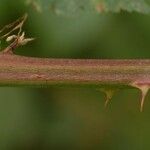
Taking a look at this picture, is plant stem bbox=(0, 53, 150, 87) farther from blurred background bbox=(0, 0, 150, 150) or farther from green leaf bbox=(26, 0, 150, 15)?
blurred background bbox=(0, 0, 150, 150)

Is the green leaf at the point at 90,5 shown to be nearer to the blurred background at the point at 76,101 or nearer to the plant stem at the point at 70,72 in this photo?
the plant stem at the point at 70,72

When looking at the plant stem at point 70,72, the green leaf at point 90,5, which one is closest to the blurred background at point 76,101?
the green leaf at point 90,5

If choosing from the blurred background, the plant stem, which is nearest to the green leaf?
the plant stem

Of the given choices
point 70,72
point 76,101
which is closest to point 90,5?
point 70,72

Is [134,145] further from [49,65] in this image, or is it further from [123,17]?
[49,65]

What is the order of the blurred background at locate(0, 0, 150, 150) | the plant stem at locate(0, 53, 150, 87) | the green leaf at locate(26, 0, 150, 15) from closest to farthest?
the plant stem at locate(0, 53, 150, 87), the green leaf at locate(26, 0, 150, 15), the blurred background at locate(0, 0, 150, 150)

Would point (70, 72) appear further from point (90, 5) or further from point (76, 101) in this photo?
point (76, 101)
